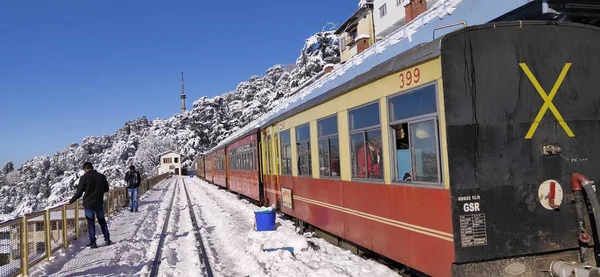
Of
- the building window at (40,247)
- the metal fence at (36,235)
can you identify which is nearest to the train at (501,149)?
the metal fence at (36,235)

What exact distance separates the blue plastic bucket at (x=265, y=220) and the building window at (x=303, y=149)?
135cm

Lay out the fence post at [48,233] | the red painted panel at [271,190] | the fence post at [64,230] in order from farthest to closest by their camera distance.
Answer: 1. the red painted panel at [271,190]
2. the fence post at [64,230]
3. the fence post at [48,233]

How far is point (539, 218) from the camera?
15.9ft

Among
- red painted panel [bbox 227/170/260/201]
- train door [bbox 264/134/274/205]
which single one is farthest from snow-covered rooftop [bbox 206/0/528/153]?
red painted panel [bbox 227/170/260/201]

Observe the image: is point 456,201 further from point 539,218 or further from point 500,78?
point 500,78

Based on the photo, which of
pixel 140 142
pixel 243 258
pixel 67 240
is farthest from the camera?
pixel 140 142

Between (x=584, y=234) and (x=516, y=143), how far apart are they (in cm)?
112

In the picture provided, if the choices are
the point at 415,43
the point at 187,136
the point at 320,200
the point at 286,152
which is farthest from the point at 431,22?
the point at 187,136

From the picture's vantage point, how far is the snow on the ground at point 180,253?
7855 millimetres

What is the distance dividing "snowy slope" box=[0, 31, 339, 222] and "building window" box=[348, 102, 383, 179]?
43605mm

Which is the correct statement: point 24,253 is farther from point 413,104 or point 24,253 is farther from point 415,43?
point 415,43

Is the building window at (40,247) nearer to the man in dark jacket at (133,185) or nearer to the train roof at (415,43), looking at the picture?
the train roof at (415,43)

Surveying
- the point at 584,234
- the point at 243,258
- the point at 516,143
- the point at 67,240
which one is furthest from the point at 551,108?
the point at 67,240

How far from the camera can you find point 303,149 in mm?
9977
